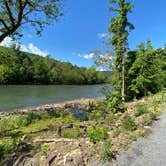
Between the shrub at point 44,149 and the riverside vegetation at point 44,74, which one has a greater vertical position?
the riverside vegetation at point 44,74

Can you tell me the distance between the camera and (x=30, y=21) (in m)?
14.9

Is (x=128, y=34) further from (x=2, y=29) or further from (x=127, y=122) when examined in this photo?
(x=127, y=122)

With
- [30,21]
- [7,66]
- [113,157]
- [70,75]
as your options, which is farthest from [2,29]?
[70,75]

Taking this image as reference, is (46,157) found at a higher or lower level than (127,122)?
lower

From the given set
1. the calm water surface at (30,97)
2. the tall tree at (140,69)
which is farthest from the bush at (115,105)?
the calm water surface at (30,97)

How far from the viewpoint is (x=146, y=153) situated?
21.8 ft

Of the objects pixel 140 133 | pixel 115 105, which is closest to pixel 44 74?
pixel 115 105

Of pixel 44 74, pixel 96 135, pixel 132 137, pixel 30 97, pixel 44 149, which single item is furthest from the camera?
pixel 44 74

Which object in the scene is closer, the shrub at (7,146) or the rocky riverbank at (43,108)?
the shrub at (7,146)

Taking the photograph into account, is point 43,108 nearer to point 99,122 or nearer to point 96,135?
point 99,122

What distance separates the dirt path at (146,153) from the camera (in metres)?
6.12

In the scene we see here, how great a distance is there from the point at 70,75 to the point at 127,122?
350ft

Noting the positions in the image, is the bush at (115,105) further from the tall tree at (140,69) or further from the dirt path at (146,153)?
the tall tree at (140,69)

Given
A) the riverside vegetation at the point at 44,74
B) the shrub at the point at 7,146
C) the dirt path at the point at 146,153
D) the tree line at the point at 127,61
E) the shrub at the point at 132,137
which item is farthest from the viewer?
the riverside vegetation at the point at 44,74
